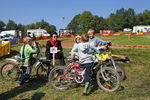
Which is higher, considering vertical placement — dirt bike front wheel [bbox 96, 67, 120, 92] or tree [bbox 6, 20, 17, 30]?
tree [bbox 6, 20, 17, 30]

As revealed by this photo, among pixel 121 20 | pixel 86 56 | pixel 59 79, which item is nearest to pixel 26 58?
pixel 59 79

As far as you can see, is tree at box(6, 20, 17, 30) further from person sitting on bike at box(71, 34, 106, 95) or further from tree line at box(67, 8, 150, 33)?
person sitting on bike at box(71, 34, 106, 95)

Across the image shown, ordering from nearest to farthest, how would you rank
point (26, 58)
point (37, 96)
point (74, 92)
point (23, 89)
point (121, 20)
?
point (37, 96), point (74, 92), point (23, 89), point (26, 58), point (121, 20)

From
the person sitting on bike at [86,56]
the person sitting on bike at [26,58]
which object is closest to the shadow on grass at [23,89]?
the person sitting on bike at [26,58]

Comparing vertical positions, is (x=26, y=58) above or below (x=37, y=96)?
above

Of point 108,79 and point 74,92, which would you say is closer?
point 108,79

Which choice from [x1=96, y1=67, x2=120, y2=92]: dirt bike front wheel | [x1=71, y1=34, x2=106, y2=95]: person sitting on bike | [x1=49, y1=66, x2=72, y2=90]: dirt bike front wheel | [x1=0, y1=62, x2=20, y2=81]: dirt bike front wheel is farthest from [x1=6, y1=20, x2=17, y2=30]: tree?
[x1=96, y1=67, x2=120, y2=92]: dirt bike front wheel

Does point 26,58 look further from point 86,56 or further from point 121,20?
point 121,20

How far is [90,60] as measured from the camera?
4.96m

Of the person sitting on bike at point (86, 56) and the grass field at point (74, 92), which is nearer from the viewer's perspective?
the grass field at point (74, 92)

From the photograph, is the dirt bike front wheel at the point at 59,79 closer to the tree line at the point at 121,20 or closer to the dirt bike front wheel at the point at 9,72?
the dirt bike front wheel at the point at 9,72

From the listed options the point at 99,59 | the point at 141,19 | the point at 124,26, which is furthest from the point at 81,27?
the point at 99,59

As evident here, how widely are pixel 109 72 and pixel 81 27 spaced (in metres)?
109

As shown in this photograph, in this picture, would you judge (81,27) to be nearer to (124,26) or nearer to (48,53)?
(124,26)
